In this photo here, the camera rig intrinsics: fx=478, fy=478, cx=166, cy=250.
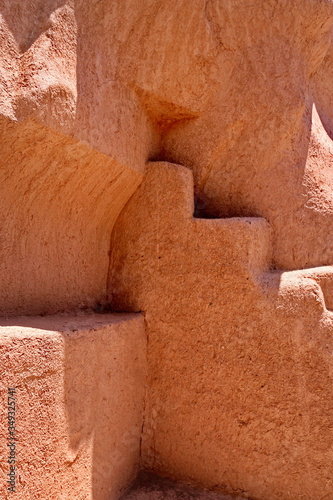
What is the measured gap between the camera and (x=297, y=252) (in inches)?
107

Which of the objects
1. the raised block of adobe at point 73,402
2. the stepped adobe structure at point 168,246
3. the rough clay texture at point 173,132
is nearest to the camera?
the raised block of adobe at point 73,402

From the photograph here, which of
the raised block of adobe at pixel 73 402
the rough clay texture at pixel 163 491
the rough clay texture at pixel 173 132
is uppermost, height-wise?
the rough clay texture at pixel 173 132

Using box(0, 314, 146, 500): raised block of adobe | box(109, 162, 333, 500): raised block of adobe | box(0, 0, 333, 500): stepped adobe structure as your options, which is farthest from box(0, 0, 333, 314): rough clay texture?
box(0, 314, 146, 500): raised block of adobe

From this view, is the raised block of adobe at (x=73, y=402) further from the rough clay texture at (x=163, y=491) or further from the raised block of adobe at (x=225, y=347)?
the raised block of adobe at (x=225, y=347)

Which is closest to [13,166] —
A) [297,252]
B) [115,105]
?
[115,105]

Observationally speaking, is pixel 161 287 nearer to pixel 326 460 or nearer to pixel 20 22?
pixel 326 460

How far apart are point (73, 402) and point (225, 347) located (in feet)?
2.91

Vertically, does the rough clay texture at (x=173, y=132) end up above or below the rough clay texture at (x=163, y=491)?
above

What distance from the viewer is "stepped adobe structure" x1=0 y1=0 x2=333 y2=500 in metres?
2.02

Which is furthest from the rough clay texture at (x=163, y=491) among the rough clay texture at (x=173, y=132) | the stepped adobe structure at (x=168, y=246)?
the rough clay texture at (x=173, y=132)

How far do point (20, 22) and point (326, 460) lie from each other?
2.43m

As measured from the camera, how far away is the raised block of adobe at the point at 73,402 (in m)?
1.79

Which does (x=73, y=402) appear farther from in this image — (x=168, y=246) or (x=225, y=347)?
(x=168, y=246)

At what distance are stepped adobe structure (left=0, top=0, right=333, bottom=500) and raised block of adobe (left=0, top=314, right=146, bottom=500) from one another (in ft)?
0.04
